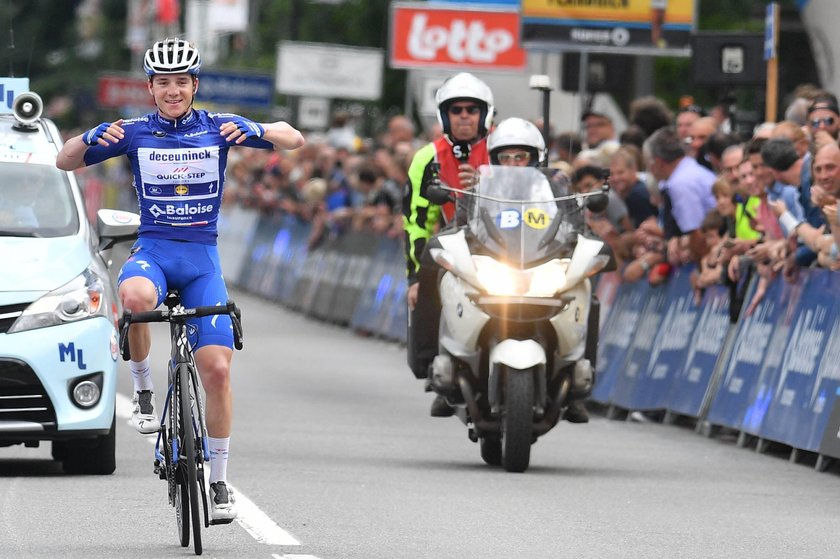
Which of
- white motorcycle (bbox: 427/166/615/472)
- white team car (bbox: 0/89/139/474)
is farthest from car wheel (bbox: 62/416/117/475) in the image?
white motorcycle (bbox: 427/166/615/472)

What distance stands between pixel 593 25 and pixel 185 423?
16.2 metres

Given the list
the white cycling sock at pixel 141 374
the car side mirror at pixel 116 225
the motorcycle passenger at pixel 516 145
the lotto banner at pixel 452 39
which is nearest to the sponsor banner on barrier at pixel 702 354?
the motorcycle passenger at pixel 516 145

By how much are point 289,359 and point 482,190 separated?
30.7 feet

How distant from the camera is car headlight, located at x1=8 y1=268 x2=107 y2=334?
11867mm

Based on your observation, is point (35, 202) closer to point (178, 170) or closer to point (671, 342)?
point (178, 170)

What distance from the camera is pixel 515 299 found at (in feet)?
42.1

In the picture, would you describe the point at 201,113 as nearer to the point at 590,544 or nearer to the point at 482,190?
the point at 590,544

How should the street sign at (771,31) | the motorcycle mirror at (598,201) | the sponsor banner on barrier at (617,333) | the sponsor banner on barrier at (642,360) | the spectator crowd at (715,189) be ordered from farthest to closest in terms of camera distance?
the street sign at (771,31), the sponsor banner on barrier at (617,333), the sponsor banner on barrier at (642,360), the spectator crowd at (715,189), the motorcycle mirror at (598,201)

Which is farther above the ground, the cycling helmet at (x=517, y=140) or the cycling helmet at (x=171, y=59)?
the cycling helmet at (x=171, y=59)

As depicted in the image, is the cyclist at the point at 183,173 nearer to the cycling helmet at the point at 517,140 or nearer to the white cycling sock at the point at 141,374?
the white cycling sock at the point at 141,374

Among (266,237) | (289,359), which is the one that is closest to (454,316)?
(289,359)

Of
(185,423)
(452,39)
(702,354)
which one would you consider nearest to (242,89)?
(452,39)

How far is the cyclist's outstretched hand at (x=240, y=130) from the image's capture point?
388 inches

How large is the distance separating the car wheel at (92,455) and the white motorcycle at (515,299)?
1961 millimetres
